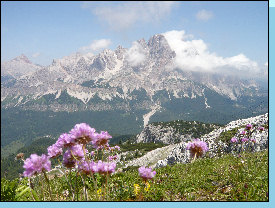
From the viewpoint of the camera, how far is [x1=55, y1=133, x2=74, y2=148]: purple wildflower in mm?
Result: 2551

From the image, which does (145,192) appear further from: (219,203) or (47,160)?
(47,160)

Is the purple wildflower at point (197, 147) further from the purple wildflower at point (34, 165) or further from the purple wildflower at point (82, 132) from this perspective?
the purple wildflower at point (34, 165)

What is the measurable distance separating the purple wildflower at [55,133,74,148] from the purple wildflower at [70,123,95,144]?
0.21ft

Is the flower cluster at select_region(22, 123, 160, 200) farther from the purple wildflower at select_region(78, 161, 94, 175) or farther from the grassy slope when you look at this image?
the grassy slope

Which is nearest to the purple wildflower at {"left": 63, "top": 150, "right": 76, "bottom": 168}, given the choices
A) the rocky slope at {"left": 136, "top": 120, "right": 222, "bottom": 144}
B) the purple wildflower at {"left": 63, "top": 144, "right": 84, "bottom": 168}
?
the purple wildflower at {"left": 63, "top": 144, "right": 84, "bottom": 168}

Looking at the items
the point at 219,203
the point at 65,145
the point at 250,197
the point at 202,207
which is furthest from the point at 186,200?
the point at 65,145

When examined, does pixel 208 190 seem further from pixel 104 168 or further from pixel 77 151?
pixel 77 151

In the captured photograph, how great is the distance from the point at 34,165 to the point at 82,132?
616mm

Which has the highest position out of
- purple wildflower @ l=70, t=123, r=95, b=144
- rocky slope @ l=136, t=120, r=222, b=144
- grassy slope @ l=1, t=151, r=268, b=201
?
rocky slope @ l=136, t=120, r=222, b=144

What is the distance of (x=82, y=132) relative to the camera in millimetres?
2488

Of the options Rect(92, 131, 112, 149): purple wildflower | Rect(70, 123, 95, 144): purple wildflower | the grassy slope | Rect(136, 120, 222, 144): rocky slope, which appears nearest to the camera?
Rect(70, 123, 95, 144): purple wildflower

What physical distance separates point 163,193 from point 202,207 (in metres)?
0.62

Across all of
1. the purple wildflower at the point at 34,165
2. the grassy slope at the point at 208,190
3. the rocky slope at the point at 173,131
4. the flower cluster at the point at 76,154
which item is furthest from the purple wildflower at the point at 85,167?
the rocky slope at the point at 173,131

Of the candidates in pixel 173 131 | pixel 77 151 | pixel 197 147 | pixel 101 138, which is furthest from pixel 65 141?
pixel 173 131
